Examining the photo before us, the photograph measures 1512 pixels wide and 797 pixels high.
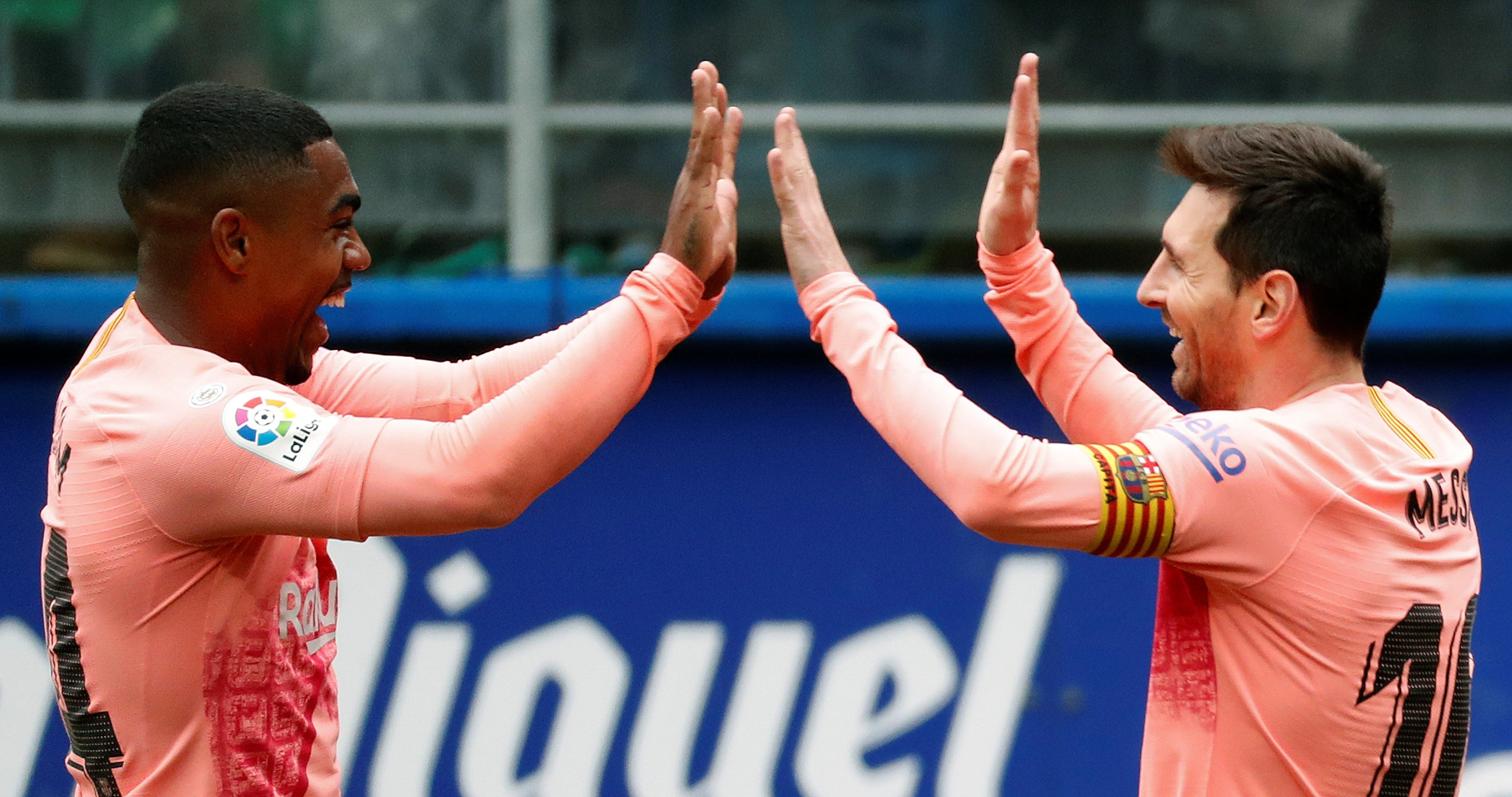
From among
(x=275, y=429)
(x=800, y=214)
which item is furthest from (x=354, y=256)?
(x=800, y=214)

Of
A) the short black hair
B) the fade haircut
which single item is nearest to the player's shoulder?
the fade haircut

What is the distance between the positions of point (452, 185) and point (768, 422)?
3.61 feet

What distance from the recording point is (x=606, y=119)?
3762mm

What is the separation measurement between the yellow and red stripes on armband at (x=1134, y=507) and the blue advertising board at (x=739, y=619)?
1.67 m

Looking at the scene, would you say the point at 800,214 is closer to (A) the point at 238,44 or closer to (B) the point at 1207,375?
(B) the point at 1207,375

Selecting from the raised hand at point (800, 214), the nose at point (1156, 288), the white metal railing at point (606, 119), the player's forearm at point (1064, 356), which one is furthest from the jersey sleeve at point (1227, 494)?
the white metal railing at point (606, 119)

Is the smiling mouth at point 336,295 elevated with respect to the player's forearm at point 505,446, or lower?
elevated

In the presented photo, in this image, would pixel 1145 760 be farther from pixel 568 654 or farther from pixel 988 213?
pixel 568 654

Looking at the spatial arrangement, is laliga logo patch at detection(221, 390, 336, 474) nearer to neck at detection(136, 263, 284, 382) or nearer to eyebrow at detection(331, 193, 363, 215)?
neck at detection(136, 263, 284, 382)

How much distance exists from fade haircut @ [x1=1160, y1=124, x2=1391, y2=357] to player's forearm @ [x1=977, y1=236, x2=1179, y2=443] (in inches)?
13.4

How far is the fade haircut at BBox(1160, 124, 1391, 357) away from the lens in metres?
1.92

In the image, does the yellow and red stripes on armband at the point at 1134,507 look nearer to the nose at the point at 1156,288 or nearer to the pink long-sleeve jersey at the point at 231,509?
the nose at the point at 1156,288

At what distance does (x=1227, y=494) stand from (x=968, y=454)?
0.33 metres

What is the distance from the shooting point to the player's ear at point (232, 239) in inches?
74.4
